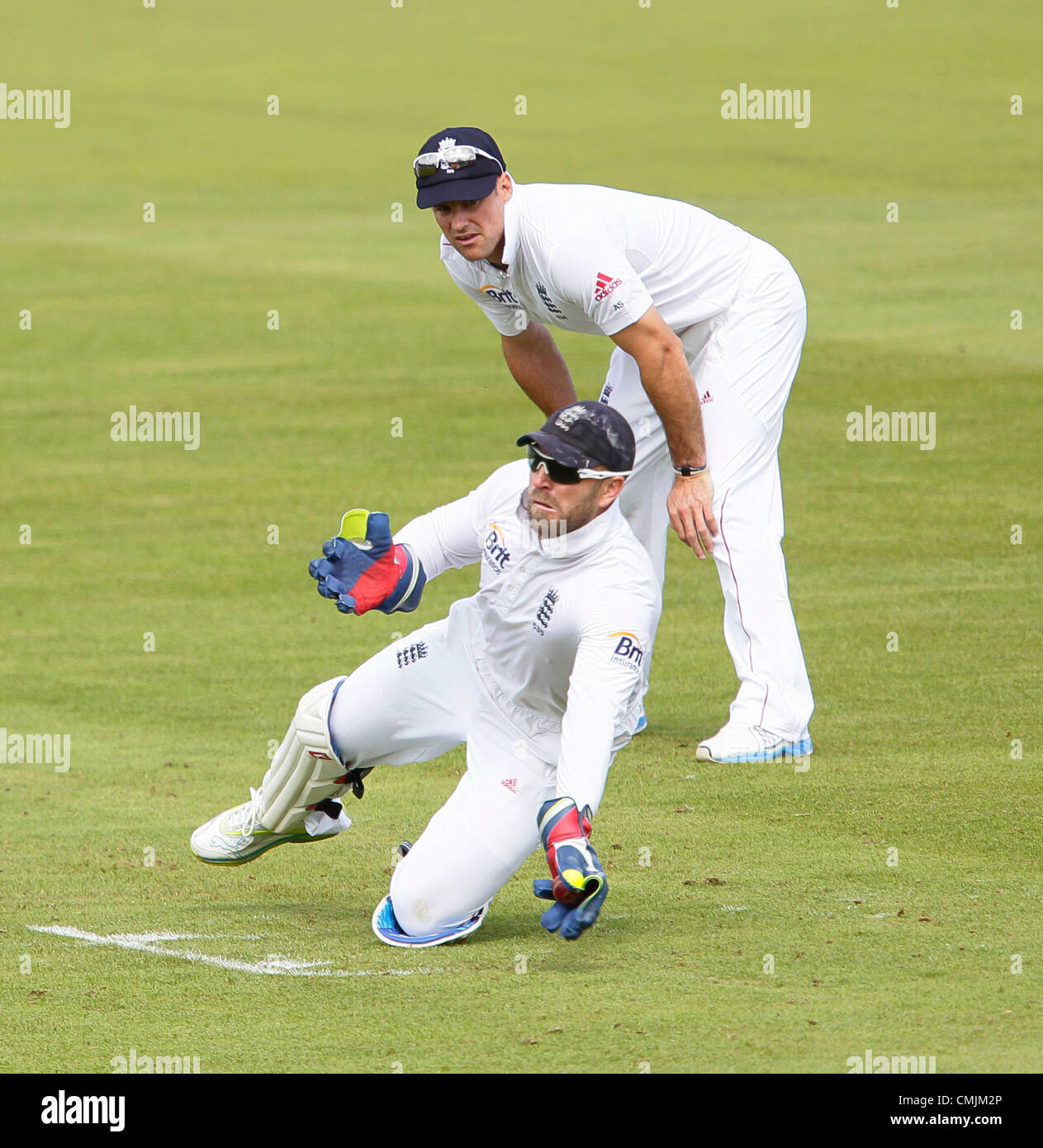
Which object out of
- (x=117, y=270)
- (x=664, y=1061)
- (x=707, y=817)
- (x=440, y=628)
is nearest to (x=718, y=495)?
(x=707, y=817)

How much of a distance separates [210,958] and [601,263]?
301cm

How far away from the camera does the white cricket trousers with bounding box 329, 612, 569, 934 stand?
6.18 meters

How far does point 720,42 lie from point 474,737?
39681 millimetres

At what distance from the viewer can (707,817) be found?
769 centimetres

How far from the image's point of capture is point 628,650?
5785mm

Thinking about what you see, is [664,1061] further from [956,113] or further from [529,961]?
[956,113]

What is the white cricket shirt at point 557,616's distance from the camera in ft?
18.6

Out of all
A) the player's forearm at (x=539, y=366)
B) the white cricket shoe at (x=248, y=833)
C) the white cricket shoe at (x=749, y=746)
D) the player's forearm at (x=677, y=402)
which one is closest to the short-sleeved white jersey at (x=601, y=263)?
the player's forearm at (x=539, y=366)

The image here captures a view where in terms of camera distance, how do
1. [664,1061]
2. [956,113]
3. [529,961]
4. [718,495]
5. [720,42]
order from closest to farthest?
1. [664,1061]
2. [529,961]
3. [718,495]
4. [956,113]
5. [720,42]

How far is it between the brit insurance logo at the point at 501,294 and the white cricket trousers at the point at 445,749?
5.55 feet

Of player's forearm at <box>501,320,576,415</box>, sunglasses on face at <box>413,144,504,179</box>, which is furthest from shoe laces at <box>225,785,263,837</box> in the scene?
player's forearm at <box>501,320,576,415</box>

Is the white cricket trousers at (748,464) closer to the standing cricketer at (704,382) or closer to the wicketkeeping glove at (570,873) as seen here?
the standing cricketer at (704,382)

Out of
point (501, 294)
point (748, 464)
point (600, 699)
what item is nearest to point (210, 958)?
point (600, 699)

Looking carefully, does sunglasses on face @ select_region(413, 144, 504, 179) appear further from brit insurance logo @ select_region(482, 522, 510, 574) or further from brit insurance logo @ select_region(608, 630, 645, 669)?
brit insurance logo @ select_region(608, 630, 645, 669)
